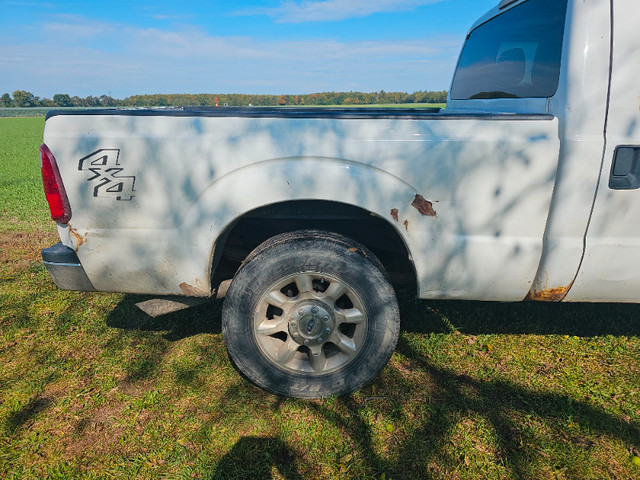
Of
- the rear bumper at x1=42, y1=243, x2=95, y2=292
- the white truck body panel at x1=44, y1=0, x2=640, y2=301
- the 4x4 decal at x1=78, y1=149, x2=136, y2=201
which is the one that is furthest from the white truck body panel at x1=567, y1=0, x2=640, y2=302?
the rear bumper at x1=42, y1=243, x2=95, y2=292

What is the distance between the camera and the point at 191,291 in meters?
2.44

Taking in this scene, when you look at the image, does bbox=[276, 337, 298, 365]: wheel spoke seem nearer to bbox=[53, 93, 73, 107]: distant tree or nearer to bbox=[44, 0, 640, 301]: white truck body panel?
bbox=[44, 0, 640, 301]: white truck body panel

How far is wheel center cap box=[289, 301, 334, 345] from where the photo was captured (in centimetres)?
243

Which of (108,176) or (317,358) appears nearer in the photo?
(108,176)

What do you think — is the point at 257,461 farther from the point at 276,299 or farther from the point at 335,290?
the point at 335,290

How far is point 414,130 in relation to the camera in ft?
7.23

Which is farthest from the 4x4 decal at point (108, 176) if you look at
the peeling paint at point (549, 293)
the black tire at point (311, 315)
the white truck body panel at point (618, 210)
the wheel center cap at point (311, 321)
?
the white truck body panel at point (618, 210)

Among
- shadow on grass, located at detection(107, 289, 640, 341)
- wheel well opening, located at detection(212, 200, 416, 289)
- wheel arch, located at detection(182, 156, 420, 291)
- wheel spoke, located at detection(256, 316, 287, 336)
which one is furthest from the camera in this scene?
shadow on grass, located at detection(107, 289, 640, 341)

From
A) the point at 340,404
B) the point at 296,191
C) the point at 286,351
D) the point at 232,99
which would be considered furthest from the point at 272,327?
the point at 232,99

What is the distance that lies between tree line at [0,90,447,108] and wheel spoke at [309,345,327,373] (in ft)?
18.3

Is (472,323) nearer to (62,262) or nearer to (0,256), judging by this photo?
(62,262)

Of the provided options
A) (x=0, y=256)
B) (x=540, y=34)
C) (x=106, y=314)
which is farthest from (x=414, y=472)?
(x=0, y=256)

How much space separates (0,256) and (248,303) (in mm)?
4310

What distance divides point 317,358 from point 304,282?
46 centimetres
